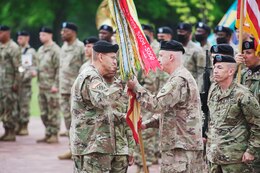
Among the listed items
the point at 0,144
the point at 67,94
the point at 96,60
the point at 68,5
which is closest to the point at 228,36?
the point at 67,94

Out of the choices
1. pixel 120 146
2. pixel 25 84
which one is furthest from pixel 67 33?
pixel 120 146

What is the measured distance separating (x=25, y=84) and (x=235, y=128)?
10.6 metres

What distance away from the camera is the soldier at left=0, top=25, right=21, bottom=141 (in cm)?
1702

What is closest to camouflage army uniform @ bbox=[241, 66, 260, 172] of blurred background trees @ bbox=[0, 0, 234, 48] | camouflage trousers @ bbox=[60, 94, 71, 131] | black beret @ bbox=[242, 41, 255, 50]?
black beret @ bbox=[242, 41, 255, 50]

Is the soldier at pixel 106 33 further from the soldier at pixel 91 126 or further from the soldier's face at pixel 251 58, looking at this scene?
the soldier at pixel 91 126

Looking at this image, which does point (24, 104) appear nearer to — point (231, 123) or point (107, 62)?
point (107, 62)

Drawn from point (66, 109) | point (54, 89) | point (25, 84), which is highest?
point (25, 84)

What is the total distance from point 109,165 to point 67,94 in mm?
6476

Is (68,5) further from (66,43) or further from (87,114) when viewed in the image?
(87,114)

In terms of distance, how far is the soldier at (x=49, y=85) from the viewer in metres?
16.6

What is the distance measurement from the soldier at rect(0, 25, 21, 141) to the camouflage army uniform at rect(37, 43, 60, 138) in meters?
0.63

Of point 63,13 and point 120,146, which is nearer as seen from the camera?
point 120,146

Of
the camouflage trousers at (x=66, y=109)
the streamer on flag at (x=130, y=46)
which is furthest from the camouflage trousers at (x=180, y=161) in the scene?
the camouflage trousers at (x=66, y=109)

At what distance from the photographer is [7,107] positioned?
17.3 metres
